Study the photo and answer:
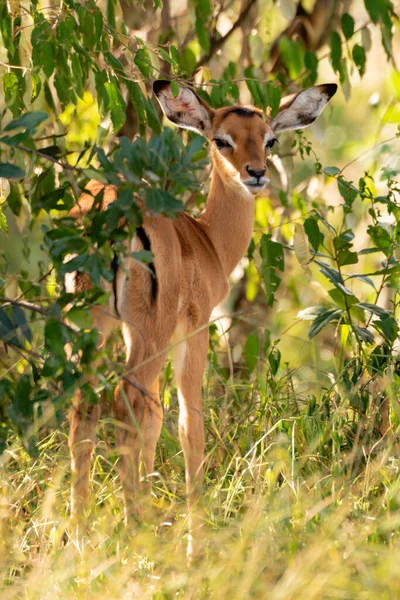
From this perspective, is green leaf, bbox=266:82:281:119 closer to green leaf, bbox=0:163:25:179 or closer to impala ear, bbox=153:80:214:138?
impala ear, bbox=153:80:214:138

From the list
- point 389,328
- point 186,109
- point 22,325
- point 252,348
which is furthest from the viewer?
point 252,348

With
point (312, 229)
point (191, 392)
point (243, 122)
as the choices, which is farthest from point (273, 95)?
point (191, 392)

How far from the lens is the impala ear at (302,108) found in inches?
212

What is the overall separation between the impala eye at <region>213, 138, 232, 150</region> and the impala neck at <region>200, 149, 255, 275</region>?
11 cm

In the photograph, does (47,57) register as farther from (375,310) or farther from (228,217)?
(375,310)

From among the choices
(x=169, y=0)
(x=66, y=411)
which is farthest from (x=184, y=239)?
(x=169, y=0)

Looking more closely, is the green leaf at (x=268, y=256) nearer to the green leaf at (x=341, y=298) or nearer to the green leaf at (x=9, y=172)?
the green leaf at (x=341, y=298)

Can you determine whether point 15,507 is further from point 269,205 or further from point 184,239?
point 269,205

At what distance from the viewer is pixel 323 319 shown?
493 centimetres

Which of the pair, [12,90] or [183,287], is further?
[183,287]

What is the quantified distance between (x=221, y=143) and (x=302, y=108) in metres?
0.57

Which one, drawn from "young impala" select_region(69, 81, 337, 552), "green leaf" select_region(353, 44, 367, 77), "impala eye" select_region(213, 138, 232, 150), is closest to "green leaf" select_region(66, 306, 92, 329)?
"young impala" select_region(69, 81, 337, 552)

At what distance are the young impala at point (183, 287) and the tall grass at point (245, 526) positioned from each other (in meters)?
0.17

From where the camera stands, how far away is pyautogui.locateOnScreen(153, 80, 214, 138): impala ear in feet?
16.8
